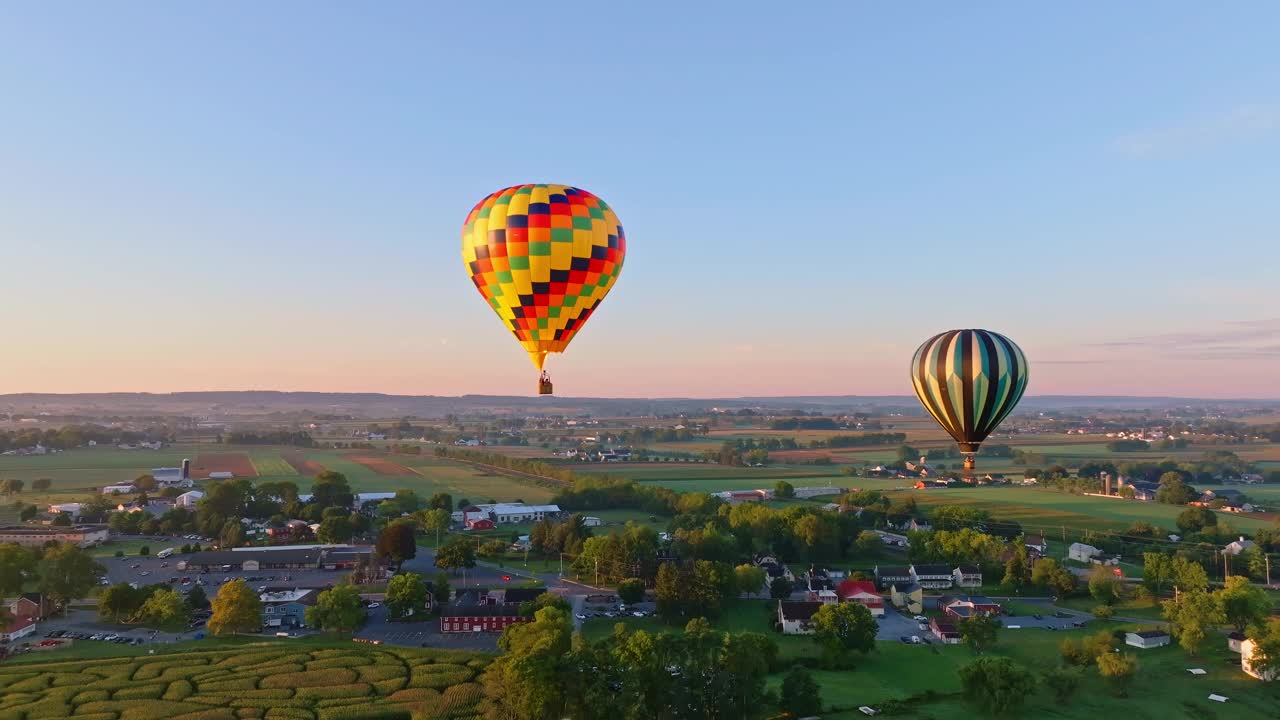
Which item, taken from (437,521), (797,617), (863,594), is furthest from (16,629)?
(863,594)

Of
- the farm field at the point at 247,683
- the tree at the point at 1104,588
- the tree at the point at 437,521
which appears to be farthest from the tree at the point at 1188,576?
the tree at the point at 437,521

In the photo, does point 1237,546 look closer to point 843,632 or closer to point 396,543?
point 843,632

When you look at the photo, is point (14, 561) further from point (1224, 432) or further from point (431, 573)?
point (1224, 432)

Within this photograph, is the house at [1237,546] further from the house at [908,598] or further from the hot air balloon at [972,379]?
the hot air balloon at [972,379]

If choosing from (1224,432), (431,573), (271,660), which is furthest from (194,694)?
(1224,432)

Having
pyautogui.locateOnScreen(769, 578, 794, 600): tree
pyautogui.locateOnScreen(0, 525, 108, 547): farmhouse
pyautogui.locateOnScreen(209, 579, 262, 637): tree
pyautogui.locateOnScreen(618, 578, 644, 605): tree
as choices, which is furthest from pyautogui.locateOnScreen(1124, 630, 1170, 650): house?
pyautogui.locateOnScreen(0, 525, 108, 547): farmhouse

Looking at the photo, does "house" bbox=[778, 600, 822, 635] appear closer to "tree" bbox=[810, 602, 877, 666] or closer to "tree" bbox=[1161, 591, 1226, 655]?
"tree" bbox=[810, 602, 877, 666]
